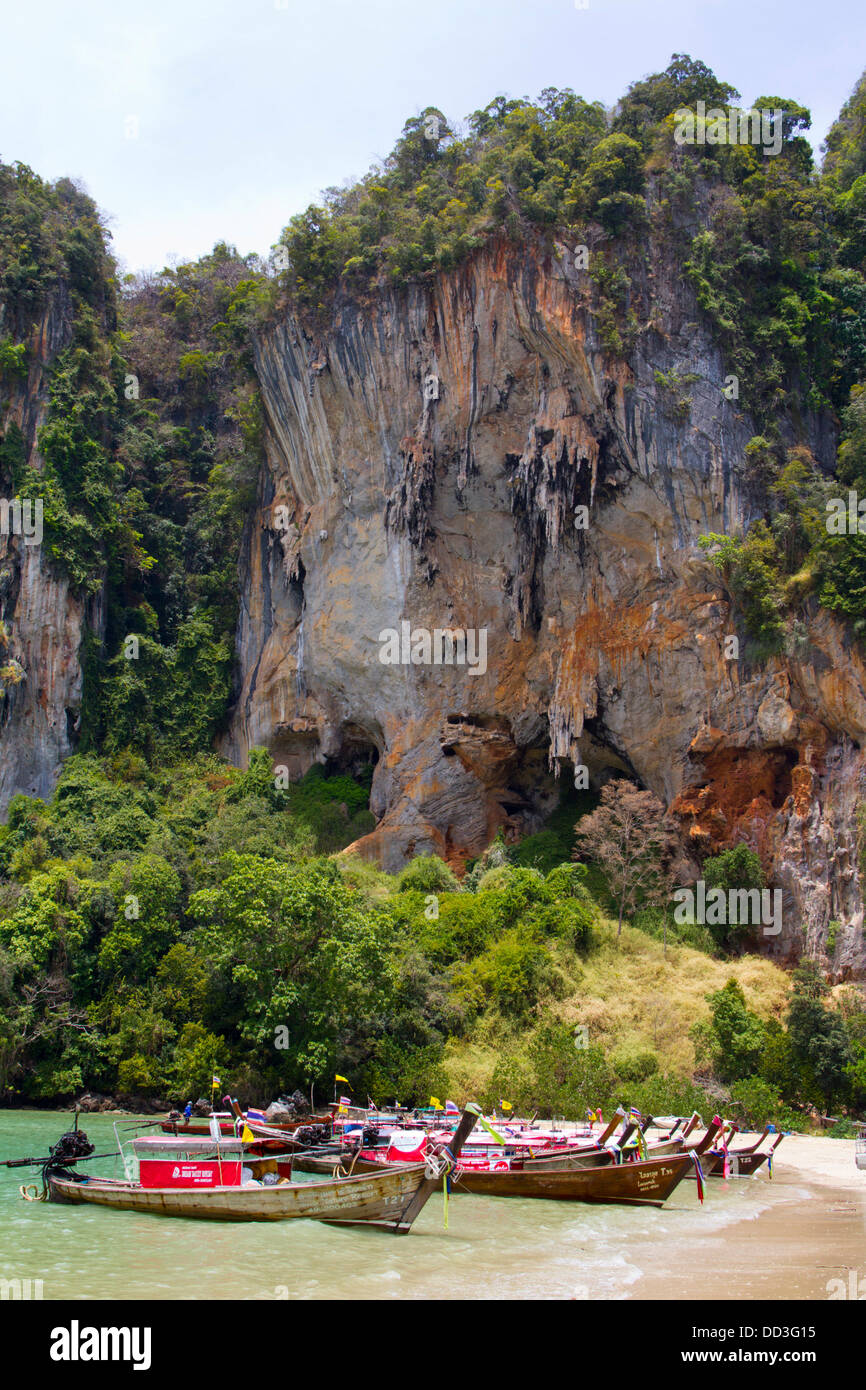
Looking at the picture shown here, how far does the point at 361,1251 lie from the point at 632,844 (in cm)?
1918

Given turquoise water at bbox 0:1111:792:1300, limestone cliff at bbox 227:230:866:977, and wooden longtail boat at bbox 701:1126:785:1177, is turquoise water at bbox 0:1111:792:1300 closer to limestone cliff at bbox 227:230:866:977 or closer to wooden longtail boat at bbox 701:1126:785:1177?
wooden longtail boat at bbox 701:1126:785:1177

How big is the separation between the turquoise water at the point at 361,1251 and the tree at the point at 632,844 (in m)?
13.6

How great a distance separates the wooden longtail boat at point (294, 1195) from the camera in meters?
12.3

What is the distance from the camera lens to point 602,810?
1172 inches

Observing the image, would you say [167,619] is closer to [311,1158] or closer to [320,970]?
[320,970]

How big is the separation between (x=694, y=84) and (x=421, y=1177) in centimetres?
3407

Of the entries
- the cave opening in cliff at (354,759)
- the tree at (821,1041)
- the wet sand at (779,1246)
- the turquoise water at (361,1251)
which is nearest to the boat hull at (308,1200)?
the turquoise water at (361,1251)

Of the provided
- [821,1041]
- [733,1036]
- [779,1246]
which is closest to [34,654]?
[733,1036]

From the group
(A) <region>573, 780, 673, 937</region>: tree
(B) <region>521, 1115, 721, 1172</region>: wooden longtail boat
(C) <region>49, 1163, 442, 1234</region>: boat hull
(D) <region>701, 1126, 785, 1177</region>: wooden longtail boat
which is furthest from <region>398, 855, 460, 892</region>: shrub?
(C) <region>49, 1163, 442, 1234</region>: boat hull

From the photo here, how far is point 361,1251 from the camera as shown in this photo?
11.5m

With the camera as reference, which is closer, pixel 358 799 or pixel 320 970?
pixel 320 970

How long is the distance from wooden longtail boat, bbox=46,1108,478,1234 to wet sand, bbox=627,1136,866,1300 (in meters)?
2.48
